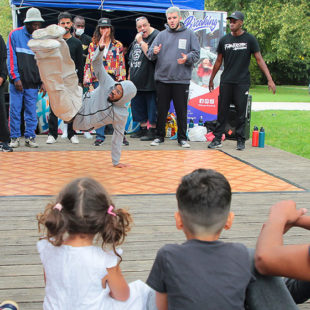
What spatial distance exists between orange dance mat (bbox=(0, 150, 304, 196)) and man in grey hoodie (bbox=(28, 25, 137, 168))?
0.42 metres

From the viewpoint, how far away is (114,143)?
198 inches

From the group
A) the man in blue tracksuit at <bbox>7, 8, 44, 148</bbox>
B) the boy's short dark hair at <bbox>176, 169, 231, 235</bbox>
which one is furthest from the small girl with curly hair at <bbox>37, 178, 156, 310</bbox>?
the man in blue tracksuit at <bbox>7, 8, 44, 148</bbox>

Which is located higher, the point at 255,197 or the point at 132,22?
the point at 132,22

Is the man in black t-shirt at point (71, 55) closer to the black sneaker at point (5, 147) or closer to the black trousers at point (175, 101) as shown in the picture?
the black sneaker at point (5, 147)

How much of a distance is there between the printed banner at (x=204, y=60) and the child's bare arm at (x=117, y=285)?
6446 mm

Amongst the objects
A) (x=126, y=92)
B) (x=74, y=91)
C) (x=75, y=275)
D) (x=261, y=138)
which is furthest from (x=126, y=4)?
(x=75, y=275)

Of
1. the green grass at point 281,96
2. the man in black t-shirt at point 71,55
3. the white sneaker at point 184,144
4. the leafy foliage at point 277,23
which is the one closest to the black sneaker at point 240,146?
the white sneaker at point 184,144

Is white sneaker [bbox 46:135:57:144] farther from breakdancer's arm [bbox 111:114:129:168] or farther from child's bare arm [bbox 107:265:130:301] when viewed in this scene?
child's bare arm [bbox 107:265:130:301]

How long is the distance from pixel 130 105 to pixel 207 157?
2.32m

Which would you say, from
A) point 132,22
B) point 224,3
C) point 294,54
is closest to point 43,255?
point 132,22

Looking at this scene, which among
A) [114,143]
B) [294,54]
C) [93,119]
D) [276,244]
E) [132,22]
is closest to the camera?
[276,244]

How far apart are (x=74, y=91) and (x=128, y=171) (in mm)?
1056

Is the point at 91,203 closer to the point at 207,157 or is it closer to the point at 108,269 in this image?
the point at 108,269

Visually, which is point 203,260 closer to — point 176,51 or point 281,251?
point 281,251
